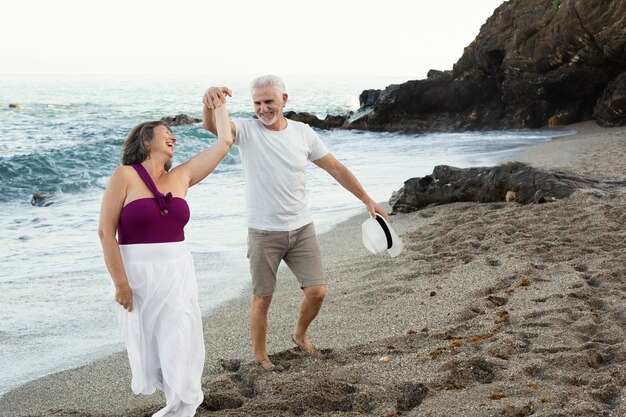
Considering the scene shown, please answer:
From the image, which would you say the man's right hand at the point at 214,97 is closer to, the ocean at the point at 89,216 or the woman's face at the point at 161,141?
the woman's face at the point at 161,141

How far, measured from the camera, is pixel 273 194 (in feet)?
15.8

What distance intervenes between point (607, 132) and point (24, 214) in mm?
12693

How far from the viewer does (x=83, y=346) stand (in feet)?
20.0

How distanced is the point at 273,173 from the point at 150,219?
1238mm

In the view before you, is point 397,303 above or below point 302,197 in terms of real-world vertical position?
below

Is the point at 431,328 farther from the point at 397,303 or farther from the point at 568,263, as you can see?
the point at 568,263

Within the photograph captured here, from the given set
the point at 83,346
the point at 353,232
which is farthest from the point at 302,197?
the point at 353,232

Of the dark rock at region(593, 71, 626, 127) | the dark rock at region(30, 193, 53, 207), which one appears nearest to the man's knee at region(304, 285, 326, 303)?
the dark rock at region(30, 193, 53, 207)

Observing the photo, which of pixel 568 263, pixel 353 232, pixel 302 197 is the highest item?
pixel 302 197

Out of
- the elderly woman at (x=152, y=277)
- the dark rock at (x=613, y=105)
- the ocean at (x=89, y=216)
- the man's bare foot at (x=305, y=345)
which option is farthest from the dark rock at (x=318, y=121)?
the elderly woman at (x=152, y=277)

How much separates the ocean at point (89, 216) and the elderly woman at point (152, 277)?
6.63 feet

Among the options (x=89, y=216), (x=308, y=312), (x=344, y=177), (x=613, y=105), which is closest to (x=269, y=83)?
(x=344, y=177)

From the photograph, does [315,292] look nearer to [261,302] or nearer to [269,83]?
[261,302]

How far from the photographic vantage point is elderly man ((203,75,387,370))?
4770 mm
